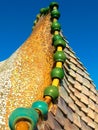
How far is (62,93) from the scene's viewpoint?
17.3 feet

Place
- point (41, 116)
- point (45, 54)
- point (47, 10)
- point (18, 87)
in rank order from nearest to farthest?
point (41, 116)
point (18, 87)
point (45, 54)
point (47, 10)

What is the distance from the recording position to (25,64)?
260 inches

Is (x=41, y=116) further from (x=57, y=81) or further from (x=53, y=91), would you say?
(x=57, y=81)

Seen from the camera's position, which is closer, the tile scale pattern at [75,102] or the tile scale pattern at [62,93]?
the tile scale pattern at [75,102]

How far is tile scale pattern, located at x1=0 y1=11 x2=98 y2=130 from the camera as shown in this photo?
16.5 ft

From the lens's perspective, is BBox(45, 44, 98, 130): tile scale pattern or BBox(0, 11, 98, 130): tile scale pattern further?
BBox(0, 11, 98, 130): tile scale pattern

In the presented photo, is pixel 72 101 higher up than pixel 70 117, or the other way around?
pixel 72 101

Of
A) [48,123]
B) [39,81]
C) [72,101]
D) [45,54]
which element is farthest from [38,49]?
[48,123]

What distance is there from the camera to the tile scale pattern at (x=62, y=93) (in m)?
5.04

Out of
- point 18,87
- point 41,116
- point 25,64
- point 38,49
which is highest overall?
point 38,49

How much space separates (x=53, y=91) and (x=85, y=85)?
2.10 m

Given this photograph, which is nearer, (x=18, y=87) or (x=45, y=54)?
(x=18, y=87)

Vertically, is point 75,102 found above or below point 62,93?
above

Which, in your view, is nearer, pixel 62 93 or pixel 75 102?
pixel 62 93
